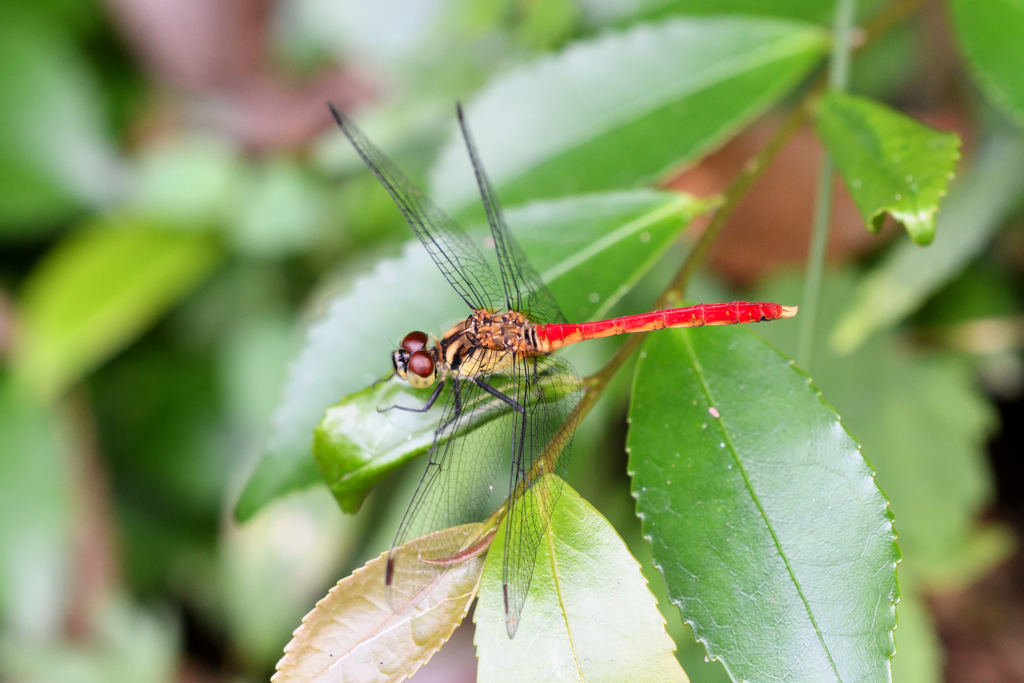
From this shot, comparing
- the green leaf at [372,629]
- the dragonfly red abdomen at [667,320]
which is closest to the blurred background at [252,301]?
the dragonfly red abdomen at [667,320]

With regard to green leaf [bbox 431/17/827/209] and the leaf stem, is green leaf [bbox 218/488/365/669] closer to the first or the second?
green leaf [bbox 431/17/827/209]

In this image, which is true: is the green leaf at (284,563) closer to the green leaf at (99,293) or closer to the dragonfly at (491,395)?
the green leaf at (99,293)

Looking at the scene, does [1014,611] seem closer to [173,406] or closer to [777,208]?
[777,208]

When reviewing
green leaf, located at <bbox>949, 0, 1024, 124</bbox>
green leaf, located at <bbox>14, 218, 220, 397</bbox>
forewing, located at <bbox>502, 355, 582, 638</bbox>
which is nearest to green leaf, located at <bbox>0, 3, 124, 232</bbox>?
green leaf, located at <bbox>14, 218, 220, 397</bbox>

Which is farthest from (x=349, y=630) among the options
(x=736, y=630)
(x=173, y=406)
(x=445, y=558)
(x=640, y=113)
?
(x=173, y=406)

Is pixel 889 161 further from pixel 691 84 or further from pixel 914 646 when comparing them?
pixel 914 646

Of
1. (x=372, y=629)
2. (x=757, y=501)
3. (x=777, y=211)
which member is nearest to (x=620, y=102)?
(x=777, y=211)
